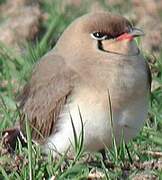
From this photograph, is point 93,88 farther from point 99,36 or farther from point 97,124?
point 99,36

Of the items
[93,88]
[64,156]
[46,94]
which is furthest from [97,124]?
[46,94]

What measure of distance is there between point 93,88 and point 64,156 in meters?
0.58

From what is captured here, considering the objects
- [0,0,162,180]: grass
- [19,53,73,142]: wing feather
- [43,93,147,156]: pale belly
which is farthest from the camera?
[19,53,73,142]: wing feather

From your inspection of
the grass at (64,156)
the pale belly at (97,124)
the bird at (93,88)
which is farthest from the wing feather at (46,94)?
the grass at (64,156)

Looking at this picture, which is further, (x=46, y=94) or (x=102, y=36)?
(x=46, y=94)

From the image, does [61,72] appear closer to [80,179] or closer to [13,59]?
[80,179]

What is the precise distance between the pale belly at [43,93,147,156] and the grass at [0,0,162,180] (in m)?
0.08

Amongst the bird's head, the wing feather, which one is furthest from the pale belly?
the bird's head

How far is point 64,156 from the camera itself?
5957 millimetres

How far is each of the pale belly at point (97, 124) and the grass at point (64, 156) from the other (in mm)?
79

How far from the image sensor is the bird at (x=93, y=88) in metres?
6.31

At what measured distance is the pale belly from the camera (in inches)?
247

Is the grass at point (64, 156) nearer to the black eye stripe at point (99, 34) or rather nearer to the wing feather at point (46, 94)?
the wing feather at point (46, 94)

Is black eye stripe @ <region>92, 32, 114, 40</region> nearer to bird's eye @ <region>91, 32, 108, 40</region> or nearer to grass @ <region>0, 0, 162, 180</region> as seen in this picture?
bird's eye @ <region>91, 32, 108, 40</region>
